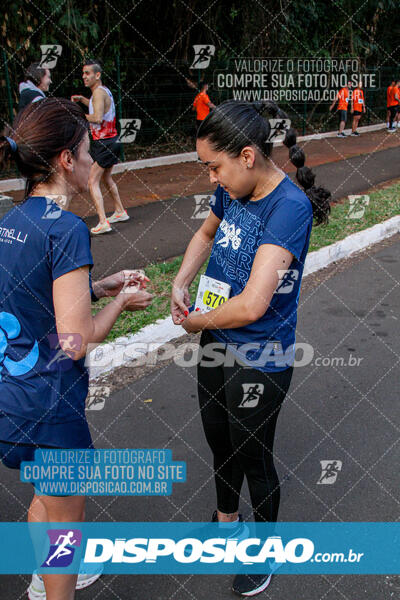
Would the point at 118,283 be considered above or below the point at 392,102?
above

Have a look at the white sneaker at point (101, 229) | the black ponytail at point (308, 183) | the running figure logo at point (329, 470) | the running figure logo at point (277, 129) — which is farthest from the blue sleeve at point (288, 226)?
the white sneaker at point (101, 229)

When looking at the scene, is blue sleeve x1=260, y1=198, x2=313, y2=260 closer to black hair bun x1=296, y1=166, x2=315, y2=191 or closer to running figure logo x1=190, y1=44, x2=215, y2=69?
→ black hair bun x1=296, y1=166, x2=315, y2=191

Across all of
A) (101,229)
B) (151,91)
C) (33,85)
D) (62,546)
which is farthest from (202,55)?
(62,546)

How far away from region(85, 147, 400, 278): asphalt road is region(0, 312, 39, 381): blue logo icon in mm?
3972

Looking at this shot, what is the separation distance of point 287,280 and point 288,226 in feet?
0.71

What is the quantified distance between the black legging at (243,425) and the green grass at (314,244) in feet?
6.67

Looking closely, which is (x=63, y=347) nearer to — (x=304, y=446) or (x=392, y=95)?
(x=304, y=446)

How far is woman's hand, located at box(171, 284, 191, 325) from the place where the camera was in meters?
2.41

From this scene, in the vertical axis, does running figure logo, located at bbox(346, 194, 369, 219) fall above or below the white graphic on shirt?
below

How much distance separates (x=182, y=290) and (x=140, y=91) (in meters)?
12.5

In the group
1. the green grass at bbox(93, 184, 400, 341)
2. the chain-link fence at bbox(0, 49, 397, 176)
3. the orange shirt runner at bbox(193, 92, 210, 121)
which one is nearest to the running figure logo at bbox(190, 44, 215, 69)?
the chain-link fence at bbox(0, 49, 397, 176)

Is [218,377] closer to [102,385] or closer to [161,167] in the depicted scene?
[102,385]

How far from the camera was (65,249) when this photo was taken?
5.46ft

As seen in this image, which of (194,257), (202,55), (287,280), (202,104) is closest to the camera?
(287,280)
